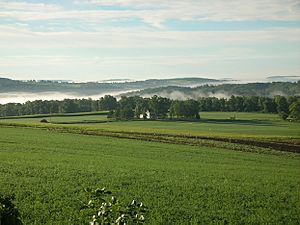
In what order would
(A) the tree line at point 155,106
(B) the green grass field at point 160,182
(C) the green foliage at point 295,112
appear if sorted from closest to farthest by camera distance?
(B) the green grass field at point 160,182
(C) the green foliage at point 295,112
(A) the tree line at point 155,106

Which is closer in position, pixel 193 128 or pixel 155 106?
pixel 193 128

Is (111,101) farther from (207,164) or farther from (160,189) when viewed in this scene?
(160,189)

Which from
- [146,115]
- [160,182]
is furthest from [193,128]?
[160,182]

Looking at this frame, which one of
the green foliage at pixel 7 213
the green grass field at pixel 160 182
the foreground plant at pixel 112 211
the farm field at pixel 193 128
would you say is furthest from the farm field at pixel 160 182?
the farm field at pixel 193 128

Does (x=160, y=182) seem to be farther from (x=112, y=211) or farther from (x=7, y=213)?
(x=112, y=211)

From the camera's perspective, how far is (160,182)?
21969 millimetres

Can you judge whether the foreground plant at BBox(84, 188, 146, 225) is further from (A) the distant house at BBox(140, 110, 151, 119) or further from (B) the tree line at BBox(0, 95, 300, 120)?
(B) the tree line at BBox(0, 95, 300, 120)

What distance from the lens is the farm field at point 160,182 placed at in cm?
1573

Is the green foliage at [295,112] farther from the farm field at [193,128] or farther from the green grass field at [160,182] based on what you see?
the green grass field at [160,182]

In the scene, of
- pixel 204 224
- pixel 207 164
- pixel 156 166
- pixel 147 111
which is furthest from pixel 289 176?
pixel 147 111

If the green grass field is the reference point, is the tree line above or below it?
above

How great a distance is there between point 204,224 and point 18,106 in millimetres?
123818

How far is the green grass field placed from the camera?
619 inches

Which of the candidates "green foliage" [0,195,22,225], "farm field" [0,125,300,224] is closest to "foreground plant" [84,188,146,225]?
"farm field" [0,125,300,224]
